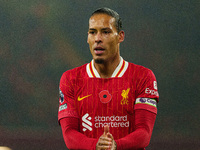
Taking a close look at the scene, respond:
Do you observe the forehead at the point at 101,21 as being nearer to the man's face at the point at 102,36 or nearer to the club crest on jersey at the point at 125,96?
the man's face at the point at 102,36

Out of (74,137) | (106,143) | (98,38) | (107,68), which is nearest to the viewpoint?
(106,143)

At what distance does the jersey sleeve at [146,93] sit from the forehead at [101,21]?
41 cm

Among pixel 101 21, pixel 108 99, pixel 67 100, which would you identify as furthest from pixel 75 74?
pixel 101 21

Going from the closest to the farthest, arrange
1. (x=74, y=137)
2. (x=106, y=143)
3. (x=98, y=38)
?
1. (x=106, y=143)
2. (x=74, y=137)
3. (x=98, y=38)

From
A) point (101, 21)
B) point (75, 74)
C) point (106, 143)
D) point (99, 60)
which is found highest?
point (101, 21)

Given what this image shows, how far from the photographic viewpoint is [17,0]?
499 centimetres

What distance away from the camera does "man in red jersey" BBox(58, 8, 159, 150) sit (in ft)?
7.82

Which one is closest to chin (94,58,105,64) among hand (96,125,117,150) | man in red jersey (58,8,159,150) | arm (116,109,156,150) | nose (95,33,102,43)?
man in red jersey (58,8,159,150)

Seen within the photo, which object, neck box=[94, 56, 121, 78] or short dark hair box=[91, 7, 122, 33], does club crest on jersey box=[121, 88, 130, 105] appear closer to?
neck box=[94, 56, 121, 78]

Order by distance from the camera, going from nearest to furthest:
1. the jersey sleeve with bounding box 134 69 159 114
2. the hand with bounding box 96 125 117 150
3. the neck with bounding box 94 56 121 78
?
the hand with bounding box 96 125 117 150
the jersey sleeve with bounding box 134 69 159 114
the neck with bounding box 94 56 121 78

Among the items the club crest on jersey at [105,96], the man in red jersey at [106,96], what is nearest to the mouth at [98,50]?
the man in red jersey at [106,96]

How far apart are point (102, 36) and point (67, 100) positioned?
0.48 metres

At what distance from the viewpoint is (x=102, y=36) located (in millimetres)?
2441

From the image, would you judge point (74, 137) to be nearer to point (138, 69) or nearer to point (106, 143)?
point (106, 143)
